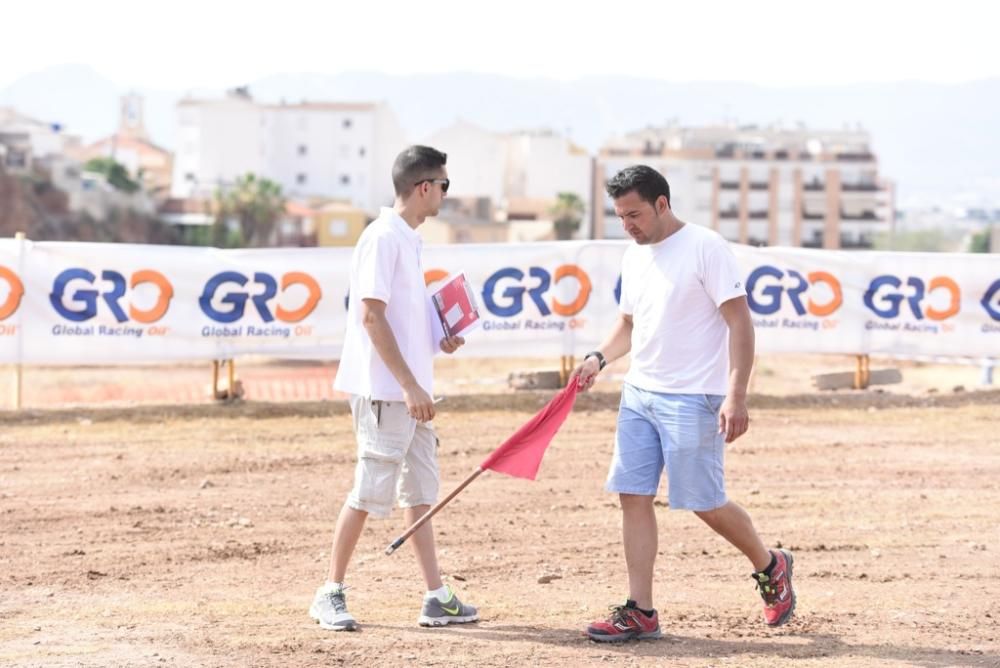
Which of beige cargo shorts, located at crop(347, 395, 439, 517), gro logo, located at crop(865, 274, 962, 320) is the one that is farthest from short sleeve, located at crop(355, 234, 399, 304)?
gro logo, located at crop(865, 274, 962, 320)

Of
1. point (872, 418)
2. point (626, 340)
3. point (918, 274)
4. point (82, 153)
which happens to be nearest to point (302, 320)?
point (872, 418)

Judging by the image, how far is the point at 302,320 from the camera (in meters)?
15.9

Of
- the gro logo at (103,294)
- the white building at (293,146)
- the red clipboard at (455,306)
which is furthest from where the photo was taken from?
the white building at (293,146)

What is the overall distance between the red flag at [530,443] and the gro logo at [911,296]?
10.7 metres

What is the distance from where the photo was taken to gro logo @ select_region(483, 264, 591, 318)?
16.5 m

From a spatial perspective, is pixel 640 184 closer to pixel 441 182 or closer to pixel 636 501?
pixel 441 182

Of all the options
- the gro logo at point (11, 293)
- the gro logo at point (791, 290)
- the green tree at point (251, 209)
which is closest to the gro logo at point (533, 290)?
the gro logo at point (791, 290)

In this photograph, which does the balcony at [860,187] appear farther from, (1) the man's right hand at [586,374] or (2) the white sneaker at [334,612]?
(2) the white sneaker at [334,612]

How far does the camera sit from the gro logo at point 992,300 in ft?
57.2

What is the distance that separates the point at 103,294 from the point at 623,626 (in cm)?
966

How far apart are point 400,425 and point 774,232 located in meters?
137

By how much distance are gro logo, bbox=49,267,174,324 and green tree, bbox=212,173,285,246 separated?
9060 cm

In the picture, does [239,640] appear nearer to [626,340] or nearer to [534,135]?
[626,340]

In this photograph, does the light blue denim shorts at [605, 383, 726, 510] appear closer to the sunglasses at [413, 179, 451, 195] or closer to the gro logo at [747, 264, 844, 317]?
the sunglasses at [413, 179, 451, 195]
